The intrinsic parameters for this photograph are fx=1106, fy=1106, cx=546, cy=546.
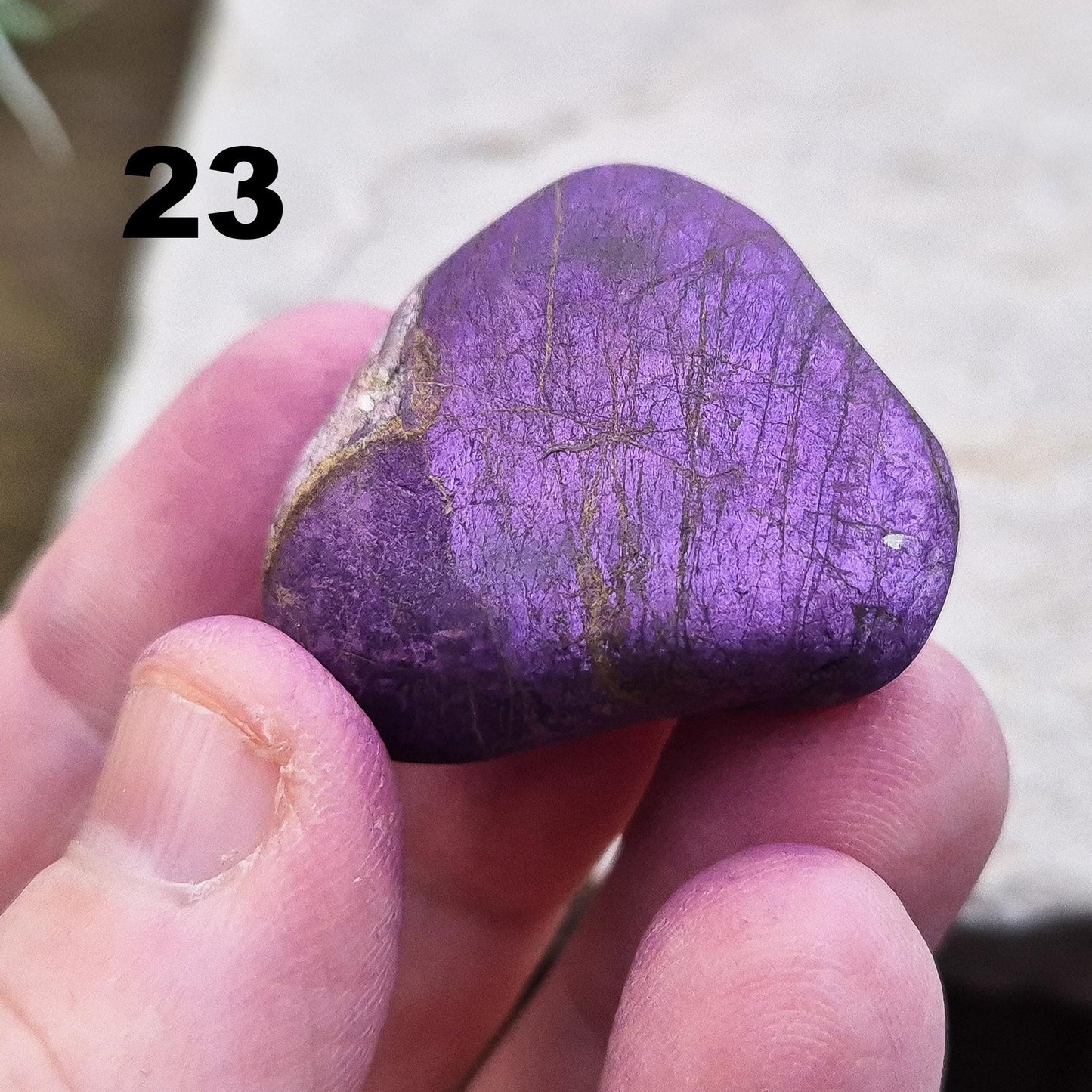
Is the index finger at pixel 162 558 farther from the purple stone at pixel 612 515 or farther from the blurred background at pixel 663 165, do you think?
the blurred background at pixel 663 165

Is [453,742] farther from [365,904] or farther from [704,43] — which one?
[704,43]

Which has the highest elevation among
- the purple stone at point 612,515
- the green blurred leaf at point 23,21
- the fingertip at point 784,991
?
the green blurred leaf at point 23,21

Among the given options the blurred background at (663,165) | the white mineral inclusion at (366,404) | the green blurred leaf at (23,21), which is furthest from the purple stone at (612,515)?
the green blurred leaf at (23,21)

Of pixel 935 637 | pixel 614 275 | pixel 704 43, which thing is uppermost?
pixel 704 43

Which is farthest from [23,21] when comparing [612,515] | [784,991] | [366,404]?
[784,991]

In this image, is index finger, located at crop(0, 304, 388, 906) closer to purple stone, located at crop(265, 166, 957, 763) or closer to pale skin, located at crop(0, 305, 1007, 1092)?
pale skin, located at crop(0, 305, 1007, 1092)

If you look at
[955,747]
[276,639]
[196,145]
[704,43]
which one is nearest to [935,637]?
[955,747]
